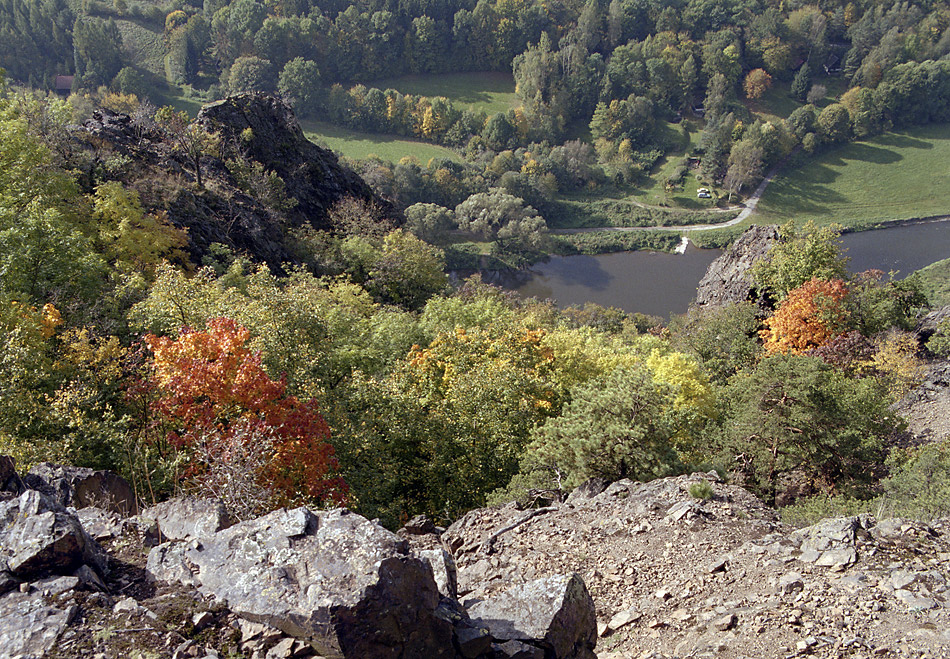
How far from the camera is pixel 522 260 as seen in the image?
104125 mm

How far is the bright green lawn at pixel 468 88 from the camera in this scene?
168250 mm

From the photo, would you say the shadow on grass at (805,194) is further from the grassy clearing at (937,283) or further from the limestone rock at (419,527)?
the limestone rock at (419,527)

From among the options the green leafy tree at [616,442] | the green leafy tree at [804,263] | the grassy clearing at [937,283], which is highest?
the green leafy tree at [616,442]

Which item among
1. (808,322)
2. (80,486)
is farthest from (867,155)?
(80,486)

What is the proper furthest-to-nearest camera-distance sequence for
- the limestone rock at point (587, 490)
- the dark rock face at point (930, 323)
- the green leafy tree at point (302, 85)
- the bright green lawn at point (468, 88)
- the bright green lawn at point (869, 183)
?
the bright green lawn at point (468, 88) < the green leafy tree at point (302, 85) < the bright green lawn at point (869, 183) < the dark rock face at point (930, 323) < the limestone rock at point (587, 490)

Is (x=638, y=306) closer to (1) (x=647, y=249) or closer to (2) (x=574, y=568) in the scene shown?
(1) (x=647, y=249)

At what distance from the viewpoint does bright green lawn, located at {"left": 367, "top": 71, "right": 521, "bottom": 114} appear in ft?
552

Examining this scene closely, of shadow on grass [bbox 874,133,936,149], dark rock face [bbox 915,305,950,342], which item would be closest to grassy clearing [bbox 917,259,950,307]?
dark rock face [bbox 915,305,950,342]

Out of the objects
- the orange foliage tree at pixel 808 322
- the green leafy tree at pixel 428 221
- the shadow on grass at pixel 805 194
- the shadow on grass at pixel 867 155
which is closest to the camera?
the orange foliage tree at pixel 808 322

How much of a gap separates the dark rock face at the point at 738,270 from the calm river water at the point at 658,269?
28349 mm

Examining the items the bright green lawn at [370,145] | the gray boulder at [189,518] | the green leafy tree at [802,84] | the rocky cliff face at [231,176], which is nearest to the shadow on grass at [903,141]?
the green leafy tree at [802,84]

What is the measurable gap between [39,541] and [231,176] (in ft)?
157

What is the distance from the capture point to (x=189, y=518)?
12.1 m

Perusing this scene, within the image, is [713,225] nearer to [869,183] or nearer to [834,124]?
[869,183]
